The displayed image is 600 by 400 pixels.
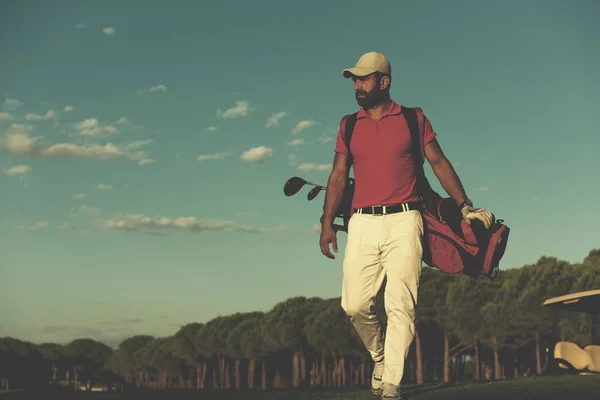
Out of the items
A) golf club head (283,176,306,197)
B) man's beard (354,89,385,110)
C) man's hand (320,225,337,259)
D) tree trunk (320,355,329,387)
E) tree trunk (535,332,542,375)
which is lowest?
tree trunk (320,355,329,387)

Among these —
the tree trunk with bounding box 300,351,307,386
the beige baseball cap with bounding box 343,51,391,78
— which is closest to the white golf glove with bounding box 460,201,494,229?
the beige baseball cap with bounding box 343,51,391,78

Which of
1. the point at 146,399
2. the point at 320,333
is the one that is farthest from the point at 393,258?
the point at 320,333

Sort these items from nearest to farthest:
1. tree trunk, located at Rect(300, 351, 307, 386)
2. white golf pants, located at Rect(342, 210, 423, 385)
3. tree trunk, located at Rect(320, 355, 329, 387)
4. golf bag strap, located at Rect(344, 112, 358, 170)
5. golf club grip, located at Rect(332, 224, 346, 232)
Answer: white golf pants, located at Rect(342, 210, 423, 385)
golf bag strap, located at Rect(344, 112, 358, 170)
golf club grip, located at Rect(332, 224, 346, 232)
tree trunk, located at Rect(320, 355, 329, 387)
tree trunk, located at Rect(300, 351, 307, 386)

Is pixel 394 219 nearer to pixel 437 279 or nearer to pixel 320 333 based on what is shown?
pixel 437 279

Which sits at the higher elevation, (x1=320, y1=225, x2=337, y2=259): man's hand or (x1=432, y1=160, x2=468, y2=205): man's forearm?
(x1=432, y1=160, x2=468, y2=205): man's forearm

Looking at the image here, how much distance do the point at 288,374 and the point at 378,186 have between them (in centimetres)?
8702

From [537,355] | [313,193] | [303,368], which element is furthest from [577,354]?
[303,368]

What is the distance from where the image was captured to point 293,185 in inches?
371

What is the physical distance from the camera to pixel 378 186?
7.75 m

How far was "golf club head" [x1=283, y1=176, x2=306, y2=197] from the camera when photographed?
9422 mm

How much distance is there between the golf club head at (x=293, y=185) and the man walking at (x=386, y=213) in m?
1.44

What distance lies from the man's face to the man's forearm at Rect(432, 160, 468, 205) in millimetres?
912

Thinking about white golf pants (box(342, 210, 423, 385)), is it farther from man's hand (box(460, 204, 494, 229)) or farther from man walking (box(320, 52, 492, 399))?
man's hand (box(460, 204, 494, 229))

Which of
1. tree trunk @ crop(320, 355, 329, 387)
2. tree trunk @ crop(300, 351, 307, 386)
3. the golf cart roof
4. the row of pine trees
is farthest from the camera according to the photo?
tree trunk @ crop(300, 351, 307, 386)
